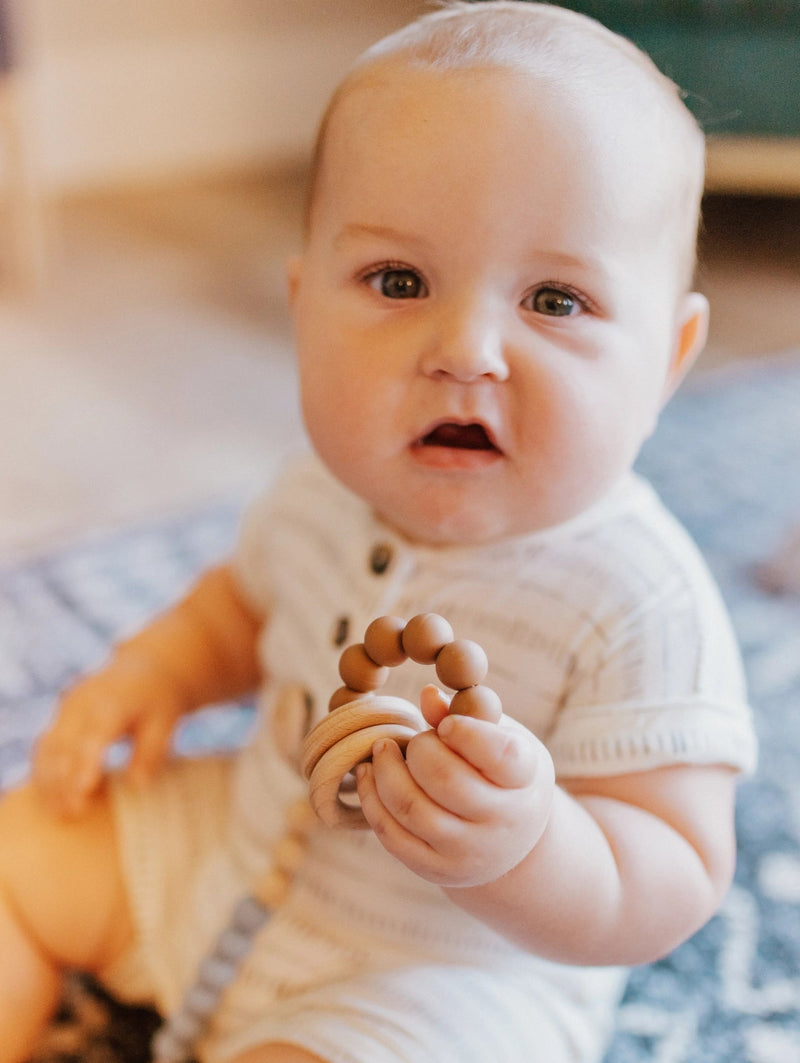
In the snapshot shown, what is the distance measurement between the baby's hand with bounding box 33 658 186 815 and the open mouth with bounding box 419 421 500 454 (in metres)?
0.28

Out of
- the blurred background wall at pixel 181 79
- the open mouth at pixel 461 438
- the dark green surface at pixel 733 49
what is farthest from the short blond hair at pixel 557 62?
the blurred background wall at pixel 181 79

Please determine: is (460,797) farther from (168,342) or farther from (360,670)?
(168,342)

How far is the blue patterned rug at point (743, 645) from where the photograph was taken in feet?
2.13

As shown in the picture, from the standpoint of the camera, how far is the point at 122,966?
2.14 ft

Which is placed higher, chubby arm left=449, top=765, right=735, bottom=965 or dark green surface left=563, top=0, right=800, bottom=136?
chubby arm left=449, top=765, right=735, bottom=965

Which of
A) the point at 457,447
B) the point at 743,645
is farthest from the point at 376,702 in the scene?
the point at 743,645

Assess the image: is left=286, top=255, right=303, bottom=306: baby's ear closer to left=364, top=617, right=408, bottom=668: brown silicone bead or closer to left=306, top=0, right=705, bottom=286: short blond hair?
left=306, top=0, right=705, bottom=286: short blond hair

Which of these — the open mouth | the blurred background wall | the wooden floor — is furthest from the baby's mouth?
the blurred background wall

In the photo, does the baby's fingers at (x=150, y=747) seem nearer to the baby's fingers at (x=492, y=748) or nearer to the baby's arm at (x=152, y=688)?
the baby's arm at (x=152, y=688)

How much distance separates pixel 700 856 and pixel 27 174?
180cm

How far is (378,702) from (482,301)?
0.57ft

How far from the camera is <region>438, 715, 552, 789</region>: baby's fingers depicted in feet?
1.33

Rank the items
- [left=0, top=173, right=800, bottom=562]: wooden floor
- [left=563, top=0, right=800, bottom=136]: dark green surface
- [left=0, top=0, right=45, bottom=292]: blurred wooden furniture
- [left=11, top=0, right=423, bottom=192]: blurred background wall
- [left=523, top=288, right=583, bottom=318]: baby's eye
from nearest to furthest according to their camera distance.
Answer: [left=523, top=288, right=583, bottom=318]: baby's eye, [left=0, top=173, right=800, bottom=562]: wooden floor, [left=563, top=0, right=800, bottom=136]: dark green surface, [left=0, top=0, right=45, bottom=292]: blurred wooden furniture, [left=11, top=0, right=423, bottom=192]: blurred background wall

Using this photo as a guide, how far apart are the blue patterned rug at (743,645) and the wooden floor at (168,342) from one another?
10 centimetres
